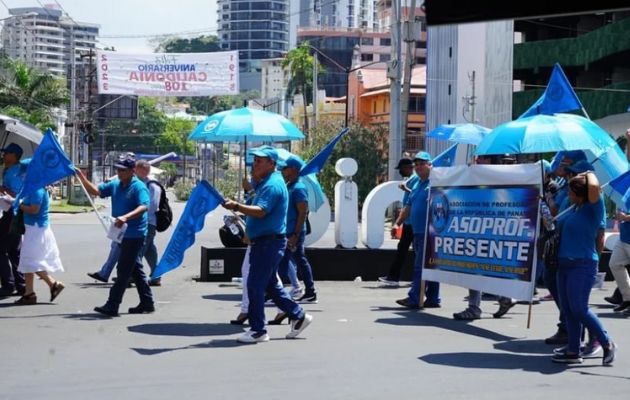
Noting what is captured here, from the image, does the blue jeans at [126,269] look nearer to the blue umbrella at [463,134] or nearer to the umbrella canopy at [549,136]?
the umbrella canopy at [549,136]

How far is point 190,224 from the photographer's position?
11.5m

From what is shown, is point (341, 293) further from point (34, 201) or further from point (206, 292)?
point (34, 201)

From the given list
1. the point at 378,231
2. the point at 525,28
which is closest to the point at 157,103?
the point at 525,28

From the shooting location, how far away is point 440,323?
1177 centimetres

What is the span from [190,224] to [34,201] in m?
2.03

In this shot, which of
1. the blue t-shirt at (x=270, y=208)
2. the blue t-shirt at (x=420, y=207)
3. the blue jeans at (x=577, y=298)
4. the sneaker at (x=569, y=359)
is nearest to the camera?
the blue jeans at (x=577, y=298)

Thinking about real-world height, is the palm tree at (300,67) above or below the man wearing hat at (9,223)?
above

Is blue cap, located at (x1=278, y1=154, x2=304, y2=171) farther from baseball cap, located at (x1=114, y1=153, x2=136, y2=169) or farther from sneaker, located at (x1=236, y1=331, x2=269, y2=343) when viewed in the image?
sneaker, located at (x1=236, y1=331, x2=269, y2=343)

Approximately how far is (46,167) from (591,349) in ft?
21.0

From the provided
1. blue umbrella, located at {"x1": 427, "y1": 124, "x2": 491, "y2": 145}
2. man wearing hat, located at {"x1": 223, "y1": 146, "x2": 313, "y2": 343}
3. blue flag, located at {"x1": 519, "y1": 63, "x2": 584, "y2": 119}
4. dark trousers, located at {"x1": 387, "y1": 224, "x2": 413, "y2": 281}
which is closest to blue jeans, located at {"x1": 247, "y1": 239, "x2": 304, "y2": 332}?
man wearing hat, located at {"x1": 223, "y1": 146, "x2": 313, "y2": 343}

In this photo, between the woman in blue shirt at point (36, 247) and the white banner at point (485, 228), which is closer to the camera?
the white banner at point (485, 228)

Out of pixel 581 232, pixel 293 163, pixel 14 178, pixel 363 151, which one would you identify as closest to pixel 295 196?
pixel 293 163

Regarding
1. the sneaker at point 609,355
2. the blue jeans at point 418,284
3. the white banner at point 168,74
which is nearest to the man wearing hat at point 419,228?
the blue jeans at point 418,284

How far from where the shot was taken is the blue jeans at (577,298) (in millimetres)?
8961
